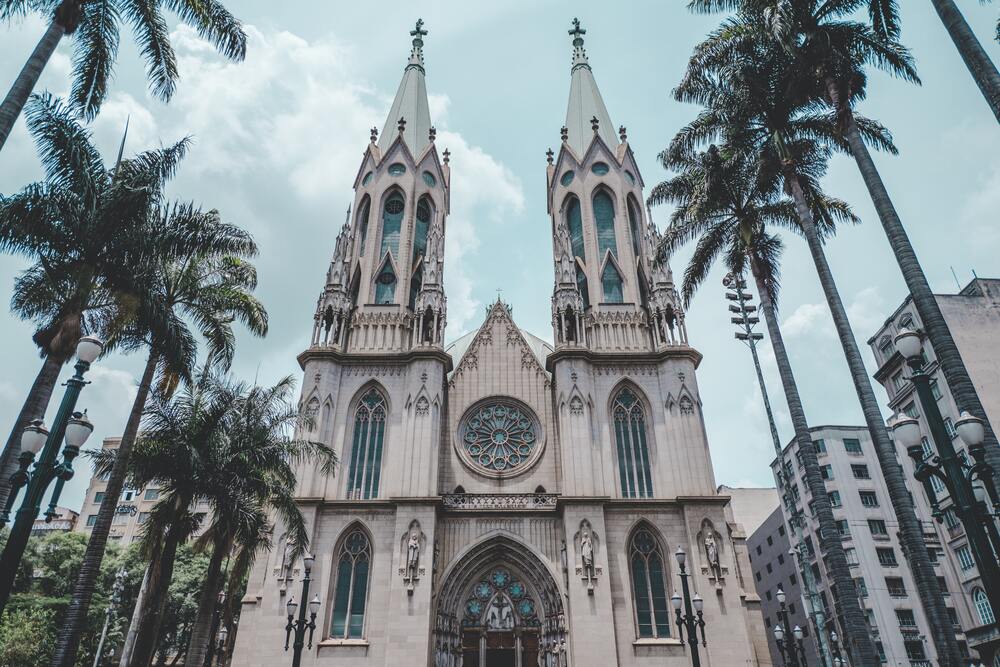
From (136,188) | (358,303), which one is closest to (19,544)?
(136,188)

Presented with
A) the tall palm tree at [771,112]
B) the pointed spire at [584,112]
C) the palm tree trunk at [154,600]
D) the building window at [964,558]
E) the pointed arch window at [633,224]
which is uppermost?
the pointed spire at [584,112]

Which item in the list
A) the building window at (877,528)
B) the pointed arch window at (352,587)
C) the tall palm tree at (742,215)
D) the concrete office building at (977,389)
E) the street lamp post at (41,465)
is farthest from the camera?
the building window at (877,528)

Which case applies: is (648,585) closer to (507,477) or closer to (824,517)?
(507,477)

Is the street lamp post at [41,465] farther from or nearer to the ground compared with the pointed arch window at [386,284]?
nearer to the ground

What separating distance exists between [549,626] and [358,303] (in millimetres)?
16256

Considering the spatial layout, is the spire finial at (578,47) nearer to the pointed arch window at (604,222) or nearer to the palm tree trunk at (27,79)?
the pointed arch window at (604,222)

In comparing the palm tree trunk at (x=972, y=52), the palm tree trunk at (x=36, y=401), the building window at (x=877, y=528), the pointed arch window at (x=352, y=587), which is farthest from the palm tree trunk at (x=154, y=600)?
the building window at (x=877, y=528)

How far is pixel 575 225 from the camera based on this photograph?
114 ft

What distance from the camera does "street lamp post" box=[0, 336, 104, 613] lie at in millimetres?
8711

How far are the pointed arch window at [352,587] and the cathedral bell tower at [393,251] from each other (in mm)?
8405

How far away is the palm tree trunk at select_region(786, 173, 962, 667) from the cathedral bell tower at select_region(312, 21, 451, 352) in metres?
15.9

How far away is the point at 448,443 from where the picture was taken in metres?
28.3

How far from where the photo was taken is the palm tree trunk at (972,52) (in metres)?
11.6

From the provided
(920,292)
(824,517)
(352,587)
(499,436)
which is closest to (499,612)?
(352,587)
